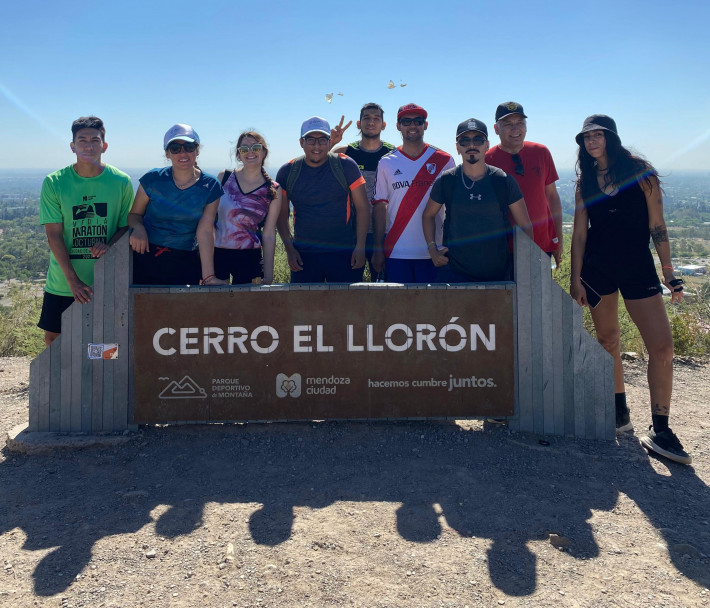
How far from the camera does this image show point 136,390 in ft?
14.9

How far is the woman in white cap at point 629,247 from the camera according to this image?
4477 mm

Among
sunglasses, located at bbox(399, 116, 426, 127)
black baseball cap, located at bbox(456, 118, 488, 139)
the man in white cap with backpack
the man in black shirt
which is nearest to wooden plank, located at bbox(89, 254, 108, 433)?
the man in white cap with backpack

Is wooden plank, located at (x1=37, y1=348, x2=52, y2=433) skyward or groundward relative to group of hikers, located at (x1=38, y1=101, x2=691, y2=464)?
groundward

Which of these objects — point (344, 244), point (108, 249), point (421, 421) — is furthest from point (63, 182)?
point (421, 421)

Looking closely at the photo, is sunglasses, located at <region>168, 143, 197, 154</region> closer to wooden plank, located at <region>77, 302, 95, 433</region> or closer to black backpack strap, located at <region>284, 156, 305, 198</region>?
black backpack strap, located at <region>284, 156, 305, 198</region>

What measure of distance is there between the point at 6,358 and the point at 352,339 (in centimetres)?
559

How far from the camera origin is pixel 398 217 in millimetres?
5234

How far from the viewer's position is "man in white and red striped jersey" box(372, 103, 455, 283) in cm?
518

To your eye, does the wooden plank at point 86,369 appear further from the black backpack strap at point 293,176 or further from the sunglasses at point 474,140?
the sunglasses at point 474,140

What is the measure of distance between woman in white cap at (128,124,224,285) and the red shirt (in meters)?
2.38

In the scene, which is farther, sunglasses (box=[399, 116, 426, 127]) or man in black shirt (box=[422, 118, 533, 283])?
sunglasses (box=[399, 116, 426, 127])

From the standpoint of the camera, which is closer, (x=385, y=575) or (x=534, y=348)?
(x=385, y=575)

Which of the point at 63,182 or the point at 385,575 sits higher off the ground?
the point at 63,182

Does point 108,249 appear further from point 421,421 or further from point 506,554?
point 506,554
